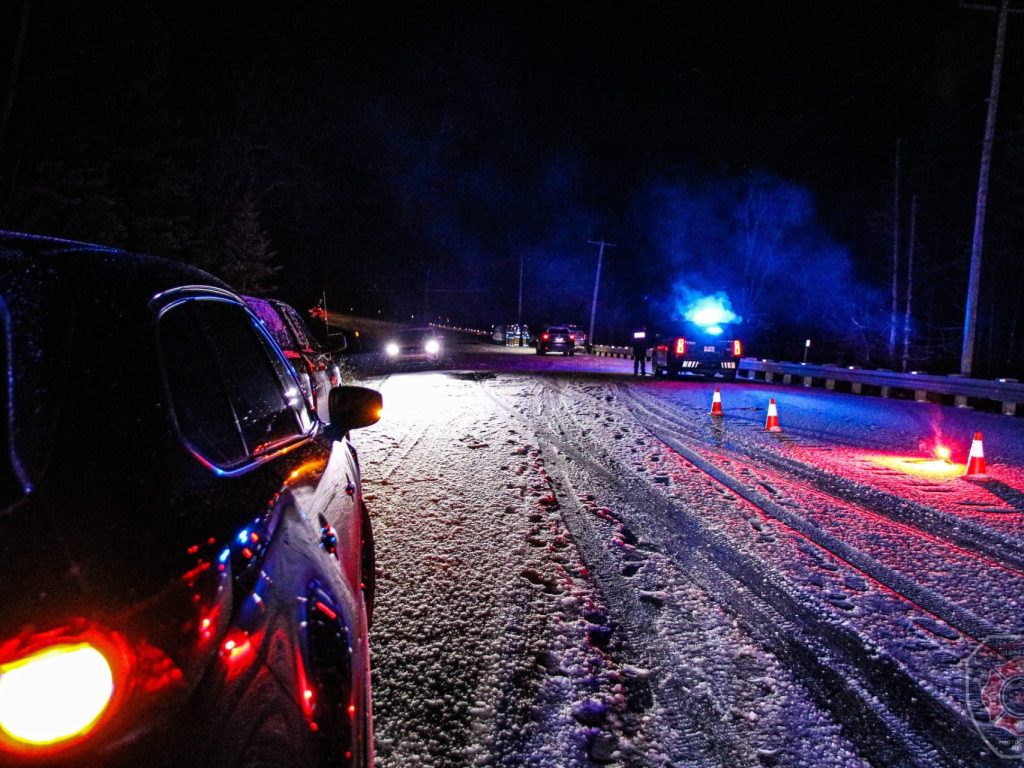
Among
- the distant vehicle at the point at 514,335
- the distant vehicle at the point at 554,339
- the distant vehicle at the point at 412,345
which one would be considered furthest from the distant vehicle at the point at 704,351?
the distant vehicle at the point at 514,335

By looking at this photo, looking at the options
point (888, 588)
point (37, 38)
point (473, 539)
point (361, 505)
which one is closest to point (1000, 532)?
point (888, 588)

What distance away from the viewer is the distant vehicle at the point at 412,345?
2673 cm

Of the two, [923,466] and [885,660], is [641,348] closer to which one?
[923,466]

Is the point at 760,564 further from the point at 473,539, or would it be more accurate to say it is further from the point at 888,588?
the point at 473,539

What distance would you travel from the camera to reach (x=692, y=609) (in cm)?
373

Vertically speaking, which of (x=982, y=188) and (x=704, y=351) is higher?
(x=982, y=188)

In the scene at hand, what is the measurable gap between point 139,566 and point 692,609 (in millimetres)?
3291

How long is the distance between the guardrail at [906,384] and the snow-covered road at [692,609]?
7.50m

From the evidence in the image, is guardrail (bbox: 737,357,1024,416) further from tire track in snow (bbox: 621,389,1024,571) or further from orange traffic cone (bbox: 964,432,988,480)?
tire track in snow (bbox: 621,389,1024,571)

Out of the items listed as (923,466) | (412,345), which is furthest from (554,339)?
(923,466)

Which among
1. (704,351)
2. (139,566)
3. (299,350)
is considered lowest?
(139,566)

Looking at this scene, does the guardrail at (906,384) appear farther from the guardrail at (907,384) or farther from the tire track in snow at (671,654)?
the tire track in snow at (671,654)

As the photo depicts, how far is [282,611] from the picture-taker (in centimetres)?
131

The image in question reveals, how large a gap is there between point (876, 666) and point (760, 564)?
139 centimetres
